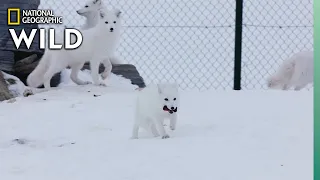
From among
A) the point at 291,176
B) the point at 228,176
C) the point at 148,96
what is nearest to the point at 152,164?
the point at 228,176

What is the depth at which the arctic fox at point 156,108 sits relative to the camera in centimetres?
372

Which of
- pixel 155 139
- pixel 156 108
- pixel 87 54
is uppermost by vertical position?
pixel 87 54

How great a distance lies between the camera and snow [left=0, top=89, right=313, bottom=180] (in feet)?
9.45

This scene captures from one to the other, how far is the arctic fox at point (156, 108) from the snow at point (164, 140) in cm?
8

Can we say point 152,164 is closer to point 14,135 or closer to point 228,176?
point 228,176

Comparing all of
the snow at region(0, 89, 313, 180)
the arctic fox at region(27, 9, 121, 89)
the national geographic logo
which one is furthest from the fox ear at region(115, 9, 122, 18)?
the snow at region(0, 89, 313, 180)

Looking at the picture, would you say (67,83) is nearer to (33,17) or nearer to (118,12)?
(33,17)

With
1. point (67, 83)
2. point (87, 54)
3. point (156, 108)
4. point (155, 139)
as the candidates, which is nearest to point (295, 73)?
point (87, 54)

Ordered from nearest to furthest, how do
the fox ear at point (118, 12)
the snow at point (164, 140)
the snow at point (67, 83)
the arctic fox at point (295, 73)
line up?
1. the snow at point (164, 140)
2. the snow at point (67, 83)
3. the fox ear at point (118, 12)
4. the arctic fox at point (295, 73)

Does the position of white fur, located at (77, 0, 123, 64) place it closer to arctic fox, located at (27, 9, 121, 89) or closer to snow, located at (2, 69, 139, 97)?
snow, located at (2, 69, 139, 97)

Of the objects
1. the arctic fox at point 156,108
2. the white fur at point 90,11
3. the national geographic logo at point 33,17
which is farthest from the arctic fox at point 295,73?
the arctic fox at point 156,108

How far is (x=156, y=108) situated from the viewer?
149 inches

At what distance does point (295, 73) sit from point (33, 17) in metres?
2.80

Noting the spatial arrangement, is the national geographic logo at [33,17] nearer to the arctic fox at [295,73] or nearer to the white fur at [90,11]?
the white fur at [90,11]
